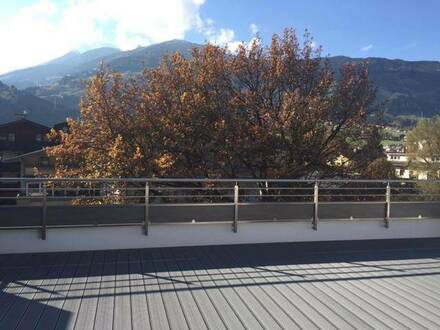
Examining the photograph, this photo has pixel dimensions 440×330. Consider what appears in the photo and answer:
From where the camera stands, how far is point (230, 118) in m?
16.1

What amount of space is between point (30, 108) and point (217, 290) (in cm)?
12049

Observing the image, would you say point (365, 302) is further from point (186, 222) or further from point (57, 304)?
point (186, 222)

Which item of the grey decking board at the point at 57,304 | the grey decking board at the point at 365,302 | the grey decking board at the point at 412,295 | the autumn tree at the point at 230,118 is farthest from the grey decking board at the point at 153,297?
the autumn tree at the point at 230,118

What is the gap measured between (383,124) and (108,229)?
1412cm

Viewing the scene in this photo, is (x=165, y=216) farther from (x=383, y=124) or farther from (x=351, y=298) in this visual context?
(x=383, y=124)

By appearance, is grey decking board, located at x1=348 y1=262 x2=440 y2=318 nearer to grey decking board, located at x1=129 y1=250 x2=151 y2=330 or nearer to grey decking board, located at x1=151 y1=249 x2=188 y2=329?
grey decking board, located at x1=151 y1=249 x2=188 y2=329

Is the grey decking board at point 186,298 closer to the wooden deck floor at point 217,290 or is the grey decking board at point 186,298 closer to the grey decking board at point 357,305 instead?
the wooden deck floor at point 217,290

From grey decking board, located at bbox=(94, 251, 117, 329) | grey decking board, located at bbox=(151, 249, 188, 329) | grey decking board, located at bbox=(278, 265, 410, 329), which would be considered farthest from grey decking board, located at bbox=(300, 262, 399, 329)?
grey decking board, located at bbox=(94, 251, 117, 329)

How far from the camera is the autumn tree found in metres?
15.7

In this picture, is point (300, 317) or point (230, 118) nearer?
point (300, 317)

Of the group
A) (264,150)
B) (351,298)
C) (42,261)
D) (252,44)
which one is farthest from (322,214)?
(252,44)

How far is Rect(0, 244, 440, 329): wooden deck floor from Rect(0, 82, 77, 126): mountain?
352ft

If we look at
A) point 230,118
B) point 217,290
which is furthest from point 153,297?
point 230,118

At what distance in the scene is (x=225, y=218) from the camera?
8.16 metres
